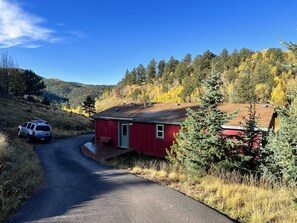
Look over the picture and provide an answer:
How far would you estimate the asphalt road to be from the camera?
595 centimetres

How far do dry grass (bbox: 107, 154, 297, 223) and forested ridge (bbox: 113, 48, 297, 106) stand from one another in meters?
21.9

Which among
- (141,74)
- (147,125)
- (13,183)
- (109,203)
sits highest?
(141,74)

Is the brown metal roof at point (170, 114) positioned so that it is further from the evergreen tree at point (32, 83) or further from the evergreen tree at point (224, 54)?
the evergreen tree at point (224, 54)

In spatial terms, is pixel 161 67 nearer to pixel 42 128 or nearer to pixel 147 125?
pixel 42 128

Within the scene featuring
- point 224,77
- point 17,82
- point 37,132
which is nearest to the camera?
point 37,132

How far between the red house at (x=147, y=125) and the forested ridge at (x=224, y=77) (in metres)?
11.1

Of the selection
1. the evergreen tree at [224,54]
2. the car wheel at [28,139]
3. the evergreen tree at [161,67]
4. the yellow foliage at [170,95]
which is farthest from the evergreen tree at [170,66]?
the car wheel at [28,139]

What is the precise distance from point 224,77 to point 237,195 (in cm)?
8373

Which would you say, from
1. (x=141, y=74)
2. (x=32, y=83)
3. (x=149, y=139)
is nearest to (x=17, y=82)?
(x=32, y=83)

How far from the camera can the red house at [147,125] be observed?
1797cm

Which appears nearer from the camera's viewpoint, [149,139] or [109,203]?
[109,203]

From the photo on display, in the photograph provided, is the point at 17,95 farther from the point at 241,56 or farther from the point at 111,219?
the point at 241,56

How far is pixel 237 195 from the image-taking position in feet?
23.1

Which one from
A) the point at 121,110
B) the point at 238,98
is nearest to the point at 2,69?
the point at 121,110
